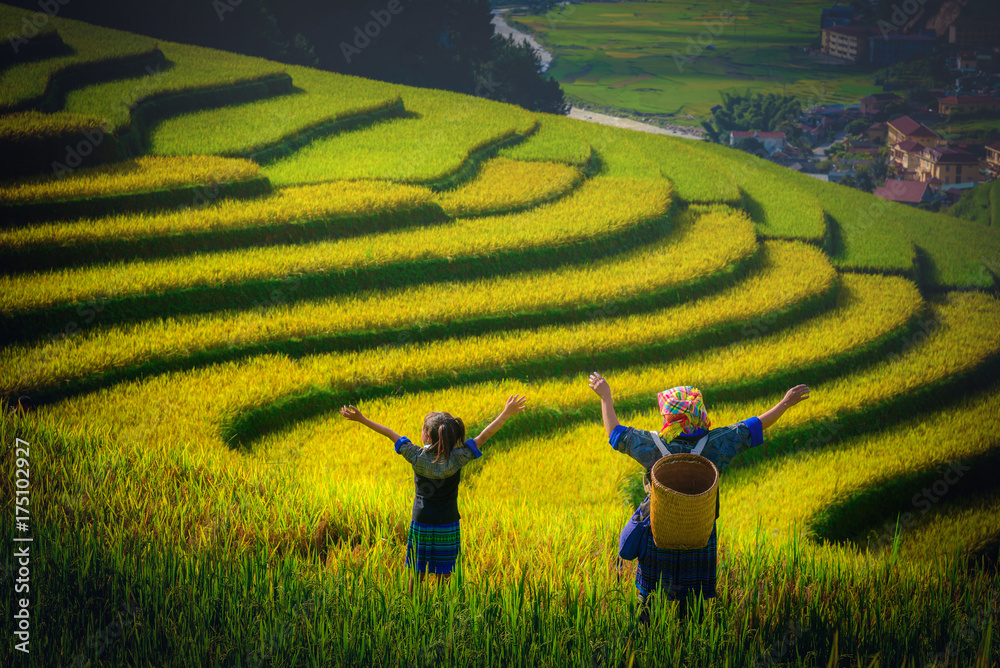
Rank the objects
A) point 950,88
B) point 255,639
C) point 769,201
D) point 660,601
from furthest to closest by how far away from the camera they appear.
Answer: point 950,88
point 769,201
point 660,601
point 255,639

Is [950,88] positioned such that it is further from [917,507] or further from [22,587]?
[22,587]

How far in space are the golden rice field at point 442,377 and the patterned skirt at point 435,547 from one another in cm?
16

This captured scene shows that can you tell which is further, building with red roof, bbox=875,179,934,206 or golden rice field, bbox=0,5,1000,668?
building with red roof, bbox=875,179,934,206

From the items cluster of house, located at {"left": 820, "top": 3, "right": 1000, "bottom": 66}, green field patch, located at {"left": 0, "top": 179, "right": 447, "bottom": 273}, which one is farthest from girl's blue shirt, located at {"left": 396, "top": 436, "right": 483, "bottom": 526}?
cluster of house, located at {"left": 820, "top": 3, "right": 1000, "bottom": 66}

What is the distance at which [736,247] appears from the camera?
38.3 feet

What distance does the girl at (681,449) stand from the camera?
2.90 metres

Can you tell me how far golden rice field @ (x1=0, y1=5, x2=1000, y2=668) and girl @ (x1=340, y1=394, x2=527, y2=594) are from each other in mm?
201

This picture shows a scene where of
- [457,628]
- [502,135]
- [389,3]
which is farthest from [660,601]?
[389,3]

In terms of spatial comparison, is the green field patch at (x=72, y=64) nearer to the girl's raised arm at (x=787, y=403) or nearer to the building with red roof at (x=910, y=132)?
the girl's raised arm at (x=787, y=403)

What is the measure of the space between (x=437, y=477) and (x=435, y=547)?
0.40 meters

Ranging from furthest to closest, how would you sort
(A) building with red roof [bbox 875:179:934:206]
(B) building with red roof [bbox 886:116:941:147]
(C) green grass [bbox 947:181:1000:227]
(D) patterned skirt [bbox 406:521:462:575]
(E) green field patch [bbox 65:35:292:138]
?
(B) building with red roof [bbox 886:116:941:147] → (A) building with red roof [bbox 875:179:934:206] → (C) green grass [bbox 947:181:1000:227] → (E) green field patch [bbox 65:35:292:138] → (D) patterned skirt [bbox 406:521:462:575]

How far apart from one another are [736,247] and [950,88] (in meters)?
37.4

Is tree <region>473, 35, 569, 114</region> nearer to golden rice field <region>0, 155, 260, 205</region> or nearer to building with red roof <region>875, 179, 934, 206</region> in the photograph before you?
building with red roof <region>875, 179, 934, 206</region>

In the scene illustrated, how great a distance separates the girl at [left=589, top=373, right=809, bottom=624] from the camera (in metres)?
2.90
